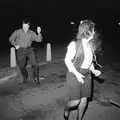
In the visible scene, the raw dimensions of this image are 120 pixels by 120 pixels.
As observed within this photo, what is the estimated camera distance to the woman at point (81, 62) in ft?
A: 14.1

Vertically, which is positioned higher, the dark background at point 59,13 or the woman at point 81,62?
the dark background at point 59,13

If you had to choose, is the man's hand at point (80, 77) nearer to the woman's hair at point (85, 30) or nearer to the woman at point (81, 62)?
the woman at point (81, 62)

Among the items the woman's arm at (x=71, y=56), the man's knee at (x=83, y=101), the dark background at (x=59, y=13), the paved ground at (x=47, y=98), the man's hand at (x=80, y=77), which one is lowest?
the paved ground at (x=47, y=98)

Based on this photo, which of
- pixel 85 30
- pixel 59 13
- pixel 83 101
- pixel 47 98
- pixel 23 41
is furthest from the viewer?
pixel 59 13

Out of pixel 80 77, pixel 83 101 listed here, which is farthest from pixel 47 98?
pixel 80 77

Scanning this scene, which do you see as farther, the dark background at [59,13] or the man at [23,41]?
the dark background at [59,13]

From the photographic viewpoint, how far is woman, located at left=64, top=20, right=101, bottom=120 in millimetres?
4309

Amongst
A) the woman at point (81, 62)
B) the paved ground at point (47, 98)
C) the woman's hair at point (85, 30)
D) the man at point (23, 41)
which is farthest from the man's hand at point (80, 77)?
the man at point (23, 41)

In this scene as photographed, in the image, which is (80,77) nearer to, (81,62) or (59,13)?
(81,62)

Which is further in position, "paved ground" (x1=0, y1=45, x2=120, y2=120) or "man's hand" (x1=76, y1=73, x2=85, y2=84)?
"paved ground" (x1=0, y1=45, x2=120, y2=120)

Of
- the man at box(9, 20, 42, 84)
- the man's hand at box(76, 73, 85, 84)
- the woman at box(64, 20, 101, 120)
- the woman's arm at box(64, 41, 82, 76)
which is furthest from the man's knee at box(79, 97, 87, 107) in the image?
the man at box(9, 20, 42, 84)

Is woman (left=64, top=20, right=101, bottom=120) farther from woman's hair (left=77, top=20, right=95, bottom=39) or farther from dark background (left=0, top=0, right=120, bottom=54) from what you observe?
dark background (left=0, top=0, right=120, bottom=54)

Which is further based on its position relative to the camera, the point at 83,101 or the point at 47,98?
the point at 47,98

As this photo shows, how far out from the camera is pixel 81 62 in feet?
14.5
